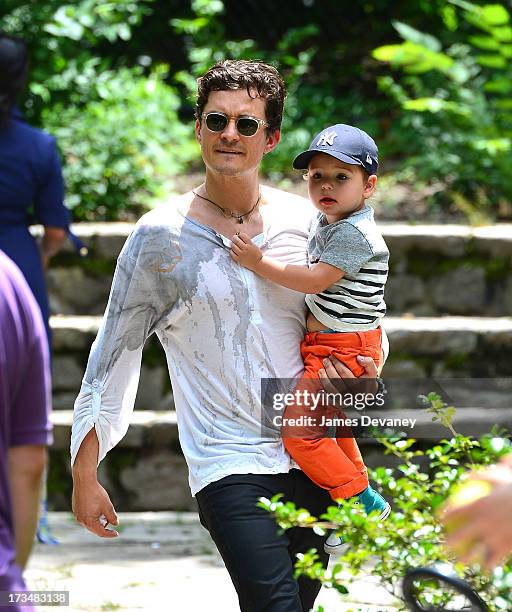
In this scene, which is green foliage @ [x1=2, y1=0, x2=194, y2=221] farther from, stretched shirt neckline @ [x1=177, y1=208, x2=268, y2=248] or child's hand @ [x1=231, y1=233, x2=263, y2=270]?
child's hand @ [x1=231, y1=233, x2=263, y2=270]

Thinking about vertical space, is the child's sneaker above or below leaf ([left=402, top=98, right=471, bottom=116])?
below

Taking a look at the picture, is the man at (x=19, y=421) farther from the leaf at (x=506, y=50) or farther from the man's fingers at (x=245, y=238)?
the leaf at (x=506, y=50)

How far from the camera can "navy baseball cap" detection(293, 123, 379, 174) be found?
3350mm

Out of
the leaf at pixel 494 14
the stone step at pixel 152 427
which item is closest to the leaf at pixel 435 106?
the leaf at pixel 494 14

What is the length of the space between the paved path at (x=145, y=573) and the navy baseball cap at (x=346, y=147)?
1971 mm

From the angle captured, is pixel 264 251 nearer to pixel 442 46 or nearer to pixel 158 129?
pixel 158 129

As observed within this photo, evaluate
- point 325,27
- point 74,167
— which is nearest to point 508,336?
point 74,167

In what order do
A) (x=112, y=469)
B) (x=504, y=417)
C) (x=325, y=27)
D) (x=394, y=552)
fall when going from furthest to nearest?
(x=325, y=27) < (x=112, y=469) < (x=504, y=417) < (x=394, y=552)

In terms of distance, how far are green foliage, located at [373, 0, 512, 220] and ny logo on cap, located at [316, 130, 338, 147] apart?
502cm

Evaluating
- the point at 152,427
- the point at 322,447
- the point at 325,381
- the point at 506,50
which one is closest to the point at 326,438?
the point at 322,447

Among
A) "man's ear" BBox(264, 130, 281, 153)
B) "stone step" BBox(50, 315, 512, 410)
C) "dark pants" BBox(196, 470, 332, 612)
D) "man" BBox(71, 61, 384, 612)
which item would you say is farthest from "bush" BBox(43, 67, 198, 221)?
"dark pants" BBox(196, 470, 332, 612)

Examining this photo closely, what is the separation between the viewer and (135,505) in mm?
7137

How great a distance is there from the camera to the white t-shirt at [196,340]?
3320 millimetres

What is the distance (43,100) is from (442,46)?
322 centimetres
